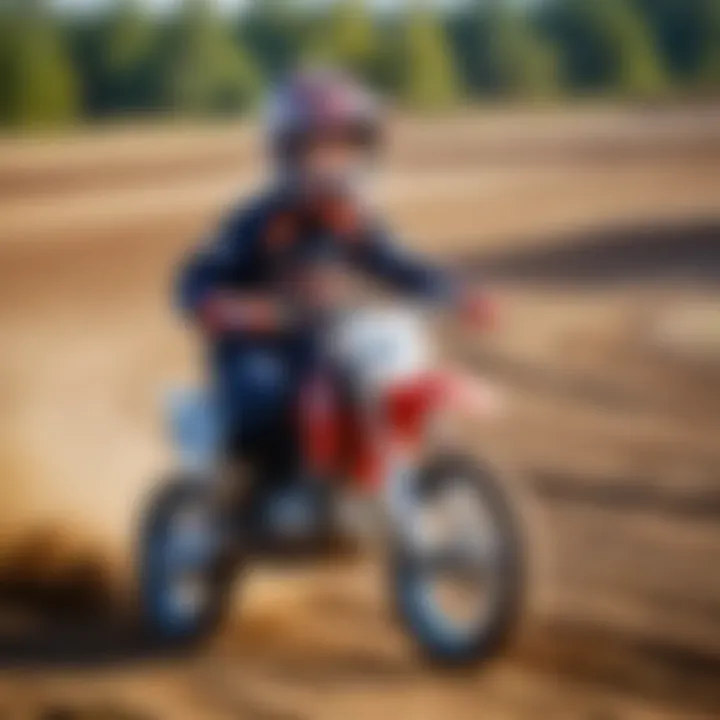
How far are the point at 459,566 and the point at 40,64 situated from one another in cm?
66

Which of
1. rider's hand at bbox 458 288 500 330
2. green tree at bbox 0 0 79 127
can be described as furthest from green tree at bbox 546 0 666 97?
green tree at bbox 0 0 79 127

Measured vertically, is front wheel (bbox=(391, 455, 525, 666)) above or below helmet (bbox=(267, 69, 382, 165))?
below

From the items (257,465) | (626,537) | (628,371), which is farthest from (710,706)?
(257,465)

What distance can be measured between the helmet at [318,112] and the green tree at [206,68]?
36 mm

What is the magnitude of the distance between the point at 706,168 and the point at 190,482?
1.94 feet

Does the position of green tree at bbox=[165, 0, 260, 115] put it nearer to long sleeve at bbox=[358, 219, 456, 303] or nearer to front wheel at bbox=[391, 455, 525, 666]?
long sleeve at bbox=[358, 219, 456, 303]

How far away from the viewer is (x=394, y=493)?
4.70 ft

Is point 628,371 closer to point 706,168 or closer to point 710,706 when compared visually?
point 706,168

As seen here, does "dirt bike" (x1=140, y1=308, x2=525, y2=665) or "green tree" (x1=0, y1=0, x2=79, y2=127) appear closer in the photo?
"dirt bike" (x1=140, y1=308, x2=525, y2=665)

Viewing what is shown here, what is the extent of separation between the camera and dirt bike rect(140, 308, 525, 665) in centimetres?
141

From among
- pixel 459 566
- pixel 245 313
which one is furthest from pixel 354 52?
pixel 459 566

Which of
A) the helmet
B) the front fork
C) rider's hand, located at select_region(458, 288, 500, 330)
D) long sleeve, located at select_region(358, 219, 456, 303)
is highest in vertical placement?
the helmet

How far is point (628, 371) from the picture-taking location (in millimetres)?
1456

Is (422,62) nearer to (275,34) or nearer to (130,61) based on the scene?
(275,34)
